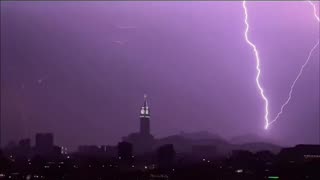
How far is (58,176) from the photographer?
8169 centimetres

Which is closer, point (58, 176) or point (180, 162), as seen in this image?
point (58, 176)

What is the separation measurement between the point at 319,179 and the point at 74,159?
43.7 metres

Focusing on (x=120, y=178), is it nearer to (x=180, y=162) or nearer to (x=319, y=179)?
(x=180, y=162)

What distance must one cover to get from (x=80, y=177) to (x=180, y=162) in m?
20.8

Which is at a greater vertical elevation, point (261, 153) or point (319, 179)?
point (261, 153)

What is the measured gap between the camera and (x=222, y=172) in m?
84.7

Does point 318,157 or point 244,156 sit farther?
point 244,156

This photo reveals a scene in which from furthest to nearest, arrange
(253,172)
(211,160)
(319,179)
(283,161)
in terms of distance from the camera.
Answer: (211,160) → (283,161) → (253,172) → (319,179)

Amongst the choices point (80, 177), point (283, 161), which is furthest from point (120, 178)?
point (283, 161)

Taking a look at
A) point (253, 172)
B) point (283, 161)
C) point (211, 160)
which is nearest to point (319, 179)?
point (253, 172)

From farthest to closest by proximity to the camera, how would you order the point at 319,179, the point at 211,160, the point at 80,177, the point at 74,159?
the point at 74,159, the point at 211,160, the point at 80,177, the point at 319,179

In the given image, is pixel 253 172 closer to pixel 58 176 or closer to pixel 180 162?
pixel 180 162

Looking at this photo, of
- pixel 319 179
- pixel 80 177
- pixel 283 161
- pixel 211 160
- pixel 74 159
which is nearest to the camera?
pixel 319 179

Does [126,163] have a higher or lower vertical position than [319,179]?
higher
